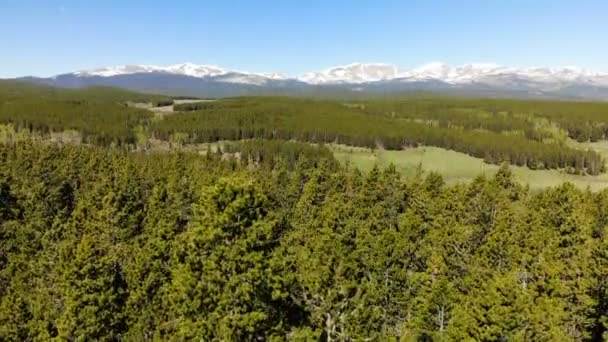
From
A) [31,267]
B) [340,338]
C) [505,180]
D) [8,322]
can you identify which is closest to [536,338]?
[340,338]

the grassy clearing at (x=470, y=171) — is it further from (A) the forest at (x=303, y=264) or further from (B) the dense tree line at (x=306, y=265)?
(B) the dense tree line at (x=306, y=265)

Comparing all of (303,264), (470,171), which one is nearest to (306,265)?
(303,264)

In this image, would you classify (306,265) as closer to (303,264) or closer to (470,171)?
(303,264)

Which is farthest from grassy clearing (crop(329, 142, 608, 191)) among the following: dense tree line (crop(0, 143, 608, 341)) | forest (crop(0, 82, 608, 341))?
dense tree line (crop(0, 143, 608, 341))

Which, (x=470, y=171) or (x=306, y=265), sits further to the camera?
(x=470, y=171)

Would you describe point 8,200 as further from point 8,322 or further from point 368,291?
point 368,291

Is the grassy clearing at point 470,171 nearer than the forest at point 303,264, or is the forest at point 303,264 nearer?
the forest at point 303,264

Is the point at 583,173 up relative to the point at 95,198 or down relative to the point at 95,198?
down

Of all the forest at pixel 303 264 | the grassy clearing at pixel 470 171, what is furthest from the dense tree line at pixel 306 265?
the grassy clearing at pixel 470 171
